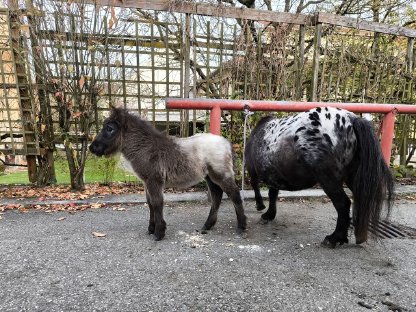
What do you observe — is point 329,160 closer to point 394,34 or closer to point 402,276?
point 402,276

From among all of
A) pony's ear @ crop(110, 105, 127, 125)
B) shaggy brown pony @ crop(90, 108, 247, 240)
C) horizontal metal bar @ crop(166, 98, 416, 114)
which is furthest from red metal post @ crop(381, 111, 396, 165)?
pony's ear @ crop(110, 105, 127, 125)

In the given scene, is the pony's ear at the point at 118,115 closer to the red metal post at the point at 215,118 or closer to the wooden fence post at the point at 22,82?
the red metal post at the point at 215,118

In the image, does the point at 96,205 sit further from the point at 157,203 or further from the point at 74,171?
the point at 157,203

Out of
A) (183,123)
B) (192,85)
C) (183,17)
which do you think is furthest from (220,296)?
(183,17)

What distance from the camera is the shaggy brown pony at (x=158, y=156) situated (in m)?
3.26

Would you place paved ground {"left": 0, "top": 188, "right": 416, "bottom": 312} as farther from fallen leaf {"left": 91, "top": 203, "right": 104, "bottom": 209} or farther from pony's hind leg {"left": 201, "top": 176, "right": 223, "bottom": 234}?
fallen leaf {"left": 91, "top": 203, "right": 104, "bottom": 209}

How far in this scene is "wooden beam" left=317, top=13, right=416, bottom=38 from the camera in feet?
18.8

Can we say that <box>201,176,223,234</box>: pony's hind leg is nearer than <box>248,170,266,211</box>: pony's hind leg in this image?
Yes

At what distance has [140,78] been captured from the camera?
543cm

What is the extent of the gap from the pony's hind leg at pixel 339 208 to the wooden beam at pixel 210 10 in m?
3.66

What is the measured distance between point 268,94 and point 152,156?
322 centimetres

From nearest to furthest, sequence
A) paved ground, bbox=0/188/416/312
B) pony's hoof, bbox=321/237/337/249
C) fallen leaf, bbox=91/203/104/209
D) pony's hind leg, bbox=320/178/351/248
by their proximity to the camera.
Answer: paved ground, bbox=0/188/416/312, pony's hind leg, bbox=320/178/351/248, pony's hoof, bbox=321/237/337/249, fallen leaf, bbox=91/203/104/209

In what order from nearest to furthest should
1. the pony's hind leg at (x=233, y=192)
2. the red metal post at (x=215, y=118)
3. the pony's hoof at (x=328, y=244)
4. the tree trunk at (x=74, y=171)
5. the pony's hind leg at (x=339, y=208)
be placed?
the pony's hind leg at (x=339, y=208) < the pony's hoof at (x=328, y=244) < the pony's hind leg at (x=233, y=192) < the red metal post at (x=215, y=118) < the tree trunk at (x=74, y=171)

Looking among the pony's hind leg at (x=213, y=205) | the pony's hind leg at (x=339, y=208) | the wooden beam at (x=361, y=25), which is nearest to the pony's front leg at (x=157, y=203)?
the pony's hind leg at (x=213, y=205)
